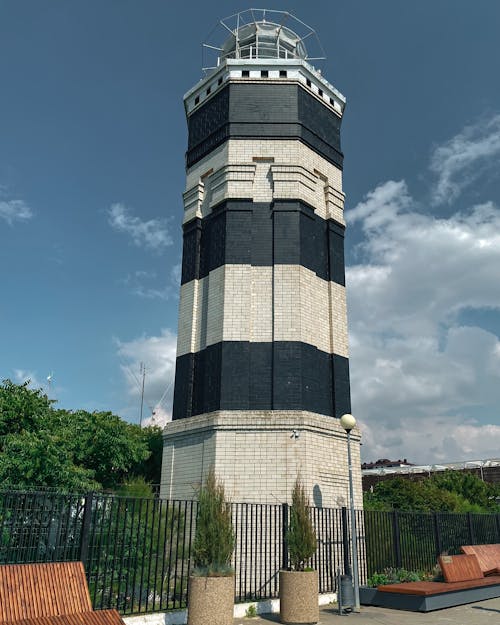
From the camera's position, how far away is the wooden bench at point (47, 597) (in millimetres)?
7859

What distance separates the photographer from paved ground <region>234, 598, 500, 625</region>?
11.9 meters

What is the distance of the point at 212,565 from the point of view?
11.4 meters

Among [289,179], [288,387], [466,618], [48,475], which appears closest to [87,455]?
[48,475]

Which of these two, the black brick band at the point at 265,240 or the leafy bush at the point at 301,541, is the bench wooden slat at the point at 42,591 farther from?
the black brick band at the point at 265,240

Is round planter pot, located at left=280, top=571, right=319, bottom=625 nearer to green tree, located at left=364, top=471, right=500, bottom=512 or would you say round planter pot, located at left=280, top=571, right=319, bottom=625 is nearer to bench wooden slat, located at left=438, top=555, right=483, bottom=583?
bench wooden slat, located at left=438, top=555, right=483, bottom=583

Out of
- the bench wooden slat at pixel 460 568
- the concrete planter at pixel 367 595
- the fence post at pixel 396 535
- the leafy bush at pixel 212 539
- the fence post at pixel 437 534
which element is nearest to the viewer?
the leafy bush at pixel 212 539

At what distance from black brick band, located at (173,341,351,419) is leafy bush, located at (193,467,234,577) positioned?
301 inches

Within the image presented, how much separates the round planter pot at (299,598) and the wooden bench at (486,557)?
687 cm

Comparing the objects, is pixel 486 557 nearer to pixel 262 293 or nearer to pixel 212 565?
pixel 212 565

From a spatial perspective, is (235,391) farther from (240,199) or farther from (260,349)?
(240,199)

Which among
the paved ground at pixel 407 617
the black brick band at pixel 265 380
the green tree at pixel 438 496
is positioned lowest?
the paved ground at pixel 407 617

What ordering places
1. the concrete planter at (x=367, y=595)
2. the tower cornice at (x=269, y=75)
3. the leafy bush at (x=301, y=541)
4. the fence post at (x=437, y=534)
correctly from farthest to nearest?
the tower cornice at (x=269, y=75) → the fence post at (x=437, y=534) → the concrete planter at (x=367, y=595) → the leafy bush at (x=301, y=541)

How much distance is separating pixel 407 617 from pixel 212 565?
15.4 ft

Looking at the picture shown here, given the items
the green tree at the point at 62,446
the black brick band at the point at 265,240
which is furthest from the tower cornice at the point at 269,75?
the green tree at the point at 62,446
